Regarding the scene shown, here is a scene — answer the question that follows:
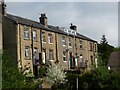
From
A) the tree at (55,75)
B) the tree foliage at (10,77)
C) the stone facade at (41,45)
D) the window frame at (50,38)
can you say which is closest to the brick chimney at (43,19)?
the stone facade at (41,45)

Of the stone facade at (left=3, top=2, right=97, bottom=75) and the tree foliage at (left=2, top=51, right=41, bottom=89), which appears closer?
the tree foliage at (left=2, top=51, right=41, bottom=89)

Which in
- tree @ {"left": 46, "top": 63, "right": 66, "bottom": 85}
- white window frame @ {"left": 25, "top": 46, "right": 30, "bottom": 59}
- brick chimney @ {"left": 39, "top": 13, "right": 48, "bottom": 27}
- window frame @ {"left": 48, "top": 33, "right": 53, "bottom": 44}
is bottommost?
tree @ {"left": 46, "top": 63, "right": 66, "bottom": 85}

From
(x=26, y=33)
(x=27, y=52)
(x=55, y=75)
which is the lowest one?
(x=55, y=75)

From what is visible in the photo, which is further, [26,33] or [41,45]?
[41,45]

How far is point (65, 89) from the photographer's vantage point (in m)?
41.3

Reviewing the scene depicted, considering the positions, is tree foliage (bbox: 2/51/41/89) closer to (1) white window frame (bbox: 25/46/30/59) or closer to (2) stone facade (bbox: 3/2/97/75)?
(2) stone facade (bbox: 3/2/97/75)

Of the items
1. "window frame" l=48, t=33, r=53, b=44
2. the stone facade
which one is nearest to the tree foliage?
the stone facade

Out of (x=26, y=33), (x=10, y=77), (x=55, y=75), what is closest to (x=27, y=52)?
(x=26, y=33)

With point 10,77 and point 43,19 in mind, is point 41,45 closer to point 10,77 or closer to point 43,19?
point 43,19

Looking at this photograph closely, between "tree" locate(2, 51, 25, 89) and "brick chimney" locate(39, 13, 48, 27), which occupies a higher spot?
"brick chimney" locate(39, 13, 48, 27)

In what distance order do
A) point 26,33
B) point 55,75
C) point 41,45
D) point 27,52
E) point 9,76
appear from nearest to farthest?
point 9,76
point 55,75
point 27,52
point 26,33
point 41,45

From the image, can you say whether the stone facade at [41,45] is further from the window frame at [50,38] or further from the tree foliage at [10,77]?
the tree foliage at [10,77]

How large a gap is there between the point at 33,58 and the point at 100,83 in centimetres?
1787

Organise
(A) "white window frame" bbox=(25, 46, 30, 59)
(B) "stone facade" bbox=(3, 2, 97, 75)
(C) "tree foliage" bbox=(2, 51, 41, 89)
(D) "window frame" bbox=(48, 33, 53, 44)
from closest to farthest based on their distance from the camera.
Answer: (C) "tree foliage" bbox=(2, 51, 41, 89) < (B) "stone facade" bbox=(3, 2, 97, 75) < (A) "white window frame" bbox=(25, 46, 30, 59) < (D) "window frame" bbox=(48, 33, 53, 44)
